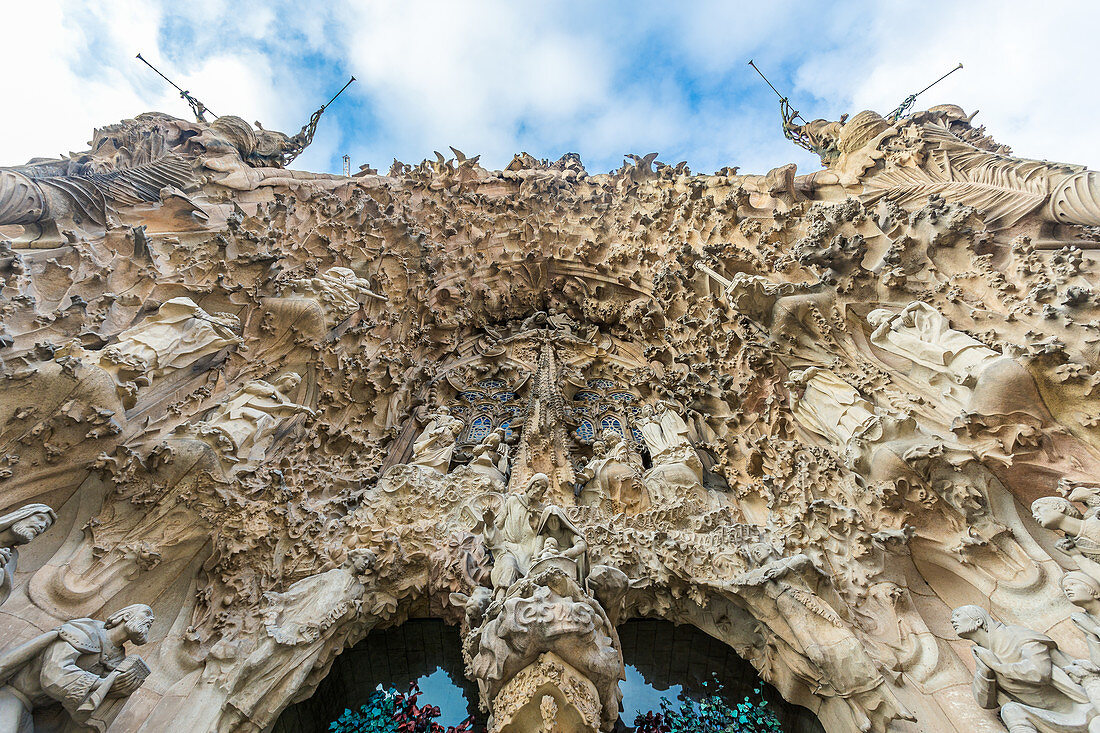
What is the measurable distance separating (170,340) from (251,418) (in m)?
0.87

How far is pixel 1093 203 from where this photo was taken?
471 centimetres

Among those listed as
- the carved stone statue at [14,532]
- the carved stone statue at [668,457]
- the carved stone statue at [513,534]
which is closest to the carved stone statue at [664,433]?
the carved stone statue at [668,457]

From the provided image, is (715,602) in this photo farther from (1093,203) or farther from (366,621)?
(1093,203)

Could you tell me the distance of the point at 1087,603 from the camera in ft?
8.54

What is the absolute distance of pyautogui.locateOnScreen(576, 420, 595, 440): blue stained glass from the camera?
6.58 m

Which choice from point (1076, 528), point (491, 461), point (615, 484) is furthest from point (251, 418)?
point (1076, 528)

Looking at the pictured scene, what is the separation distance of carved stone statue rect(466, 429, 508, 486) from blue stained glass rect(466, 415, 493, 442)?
86 centimetres

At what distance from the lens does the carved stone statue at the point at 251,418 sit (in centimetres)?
395

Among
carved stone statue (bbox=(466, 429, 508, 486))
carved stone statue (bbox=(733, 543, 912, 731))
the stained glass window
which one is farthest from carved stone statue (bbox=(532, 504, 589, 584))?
the stained glass window

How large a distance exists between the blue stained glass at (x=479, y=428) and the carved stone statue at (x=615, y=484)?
1.65 m

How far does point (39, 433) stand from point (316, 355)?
234cm

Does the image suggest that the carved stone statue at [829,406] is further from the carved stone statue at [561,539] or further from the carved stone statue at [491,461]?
the carved stone statue at [491,461]

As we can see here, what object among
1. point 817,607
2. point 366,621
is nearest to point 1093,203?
point 817,607

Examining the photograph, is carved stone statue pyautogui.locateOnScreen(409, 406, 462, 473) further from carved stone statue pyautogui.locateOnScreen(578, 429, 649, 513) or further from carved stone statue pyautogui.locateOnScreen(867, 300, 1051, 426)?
carved stone statue pyautogui.locateOnScreen(867, 300, 1051, 426)
